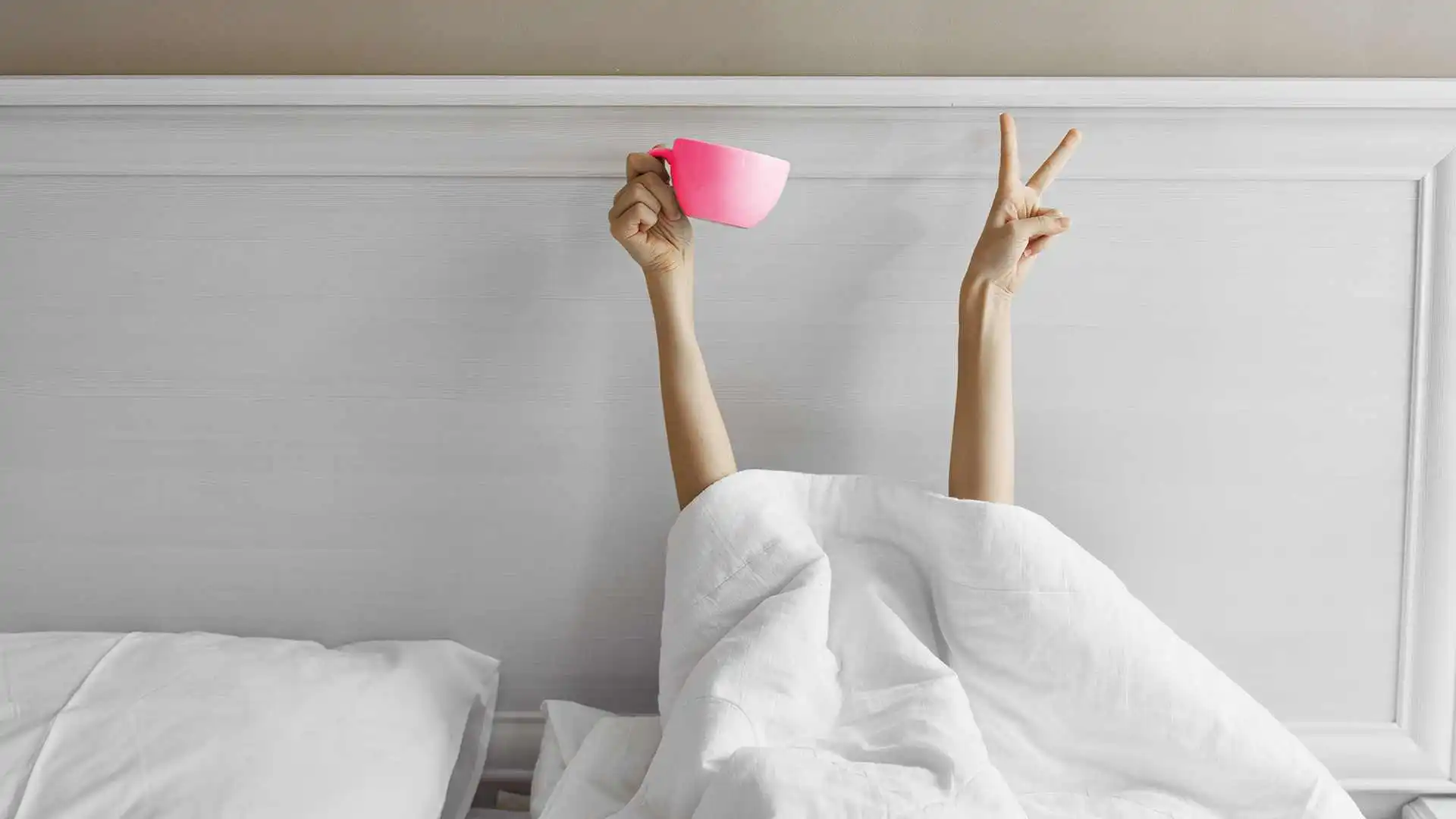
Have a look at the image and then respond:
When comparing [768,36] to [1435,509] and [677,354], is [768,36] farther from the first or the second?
[1435,509]

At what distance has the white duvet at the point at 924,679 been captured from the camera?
0.78 meters

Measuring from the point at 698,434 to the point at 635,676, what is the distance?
378mm

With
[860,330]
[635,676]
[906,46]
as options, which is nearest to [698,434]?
[860,330]

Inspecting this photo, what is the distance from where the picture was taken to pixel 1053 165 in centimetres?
96

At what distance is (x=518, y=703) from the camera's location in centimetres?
115

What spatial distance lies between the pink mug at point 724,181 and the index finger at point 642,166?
32 millimetres

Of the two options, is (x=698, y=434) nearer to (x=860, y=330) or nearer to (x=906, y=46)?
(x=860, y=330)

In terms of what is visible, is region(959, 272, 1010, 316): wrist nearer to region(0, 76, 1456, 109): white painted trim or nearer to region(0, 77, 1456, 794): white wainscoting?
region(0, 77, 1456, 794): white wainscoting

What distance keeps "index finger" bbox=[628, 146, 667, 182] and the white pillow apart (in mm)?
601

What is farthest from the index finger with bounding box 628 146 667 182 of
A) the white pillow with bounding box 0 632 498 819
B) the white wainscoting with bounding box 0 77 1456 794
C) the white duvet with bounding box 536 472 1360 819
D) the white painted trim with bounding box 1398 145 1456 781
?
the white painted trim with bounding box 1398 145 1456 781

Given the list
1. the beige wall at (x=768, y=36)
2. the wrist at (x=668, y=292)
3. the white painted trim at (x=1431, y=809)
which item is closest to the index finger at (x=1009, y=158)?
the beige wall at (x=768, y=36)

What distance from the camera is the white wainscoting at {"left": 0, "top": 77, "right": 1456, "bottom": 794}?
1.02 metres

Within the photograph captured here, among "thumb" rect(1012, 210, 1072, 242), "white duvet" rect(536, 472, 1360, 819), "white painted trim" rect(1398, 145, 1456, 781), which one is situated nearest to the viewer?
"white duvet" rect(536, 472, 1360, 819)

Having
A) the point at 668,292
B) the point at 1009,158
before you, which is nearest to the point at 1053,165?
the point at 1009,158
